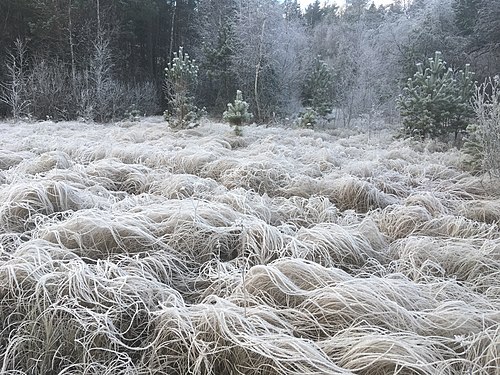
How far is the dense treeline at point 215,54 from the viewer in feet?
44.8

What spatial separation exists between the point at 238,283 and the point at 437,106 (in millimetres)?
8236

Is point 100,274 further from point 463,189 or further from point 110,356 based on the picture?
point 463,189

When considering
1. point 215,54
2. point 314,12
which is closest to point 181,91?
point 215,54

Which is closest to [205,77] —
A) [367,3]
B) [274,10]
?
[274,10]

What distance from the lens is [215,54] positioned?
17.6 m

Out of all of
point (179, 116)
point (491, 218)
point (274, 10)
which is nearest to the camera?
point (491, 218)

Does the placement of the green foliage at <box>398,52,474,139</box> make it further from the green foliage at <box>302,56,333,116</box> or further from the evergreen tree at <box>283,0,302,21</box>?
the evergreen tree at <box>283,0,302,21</box>

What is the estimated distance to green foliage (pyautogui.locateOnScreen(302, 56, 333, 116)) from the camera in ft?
50.7

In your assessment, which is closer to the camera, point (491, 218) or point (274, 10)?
point (491, 218)

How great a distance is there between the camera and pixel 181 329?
60.3 inches

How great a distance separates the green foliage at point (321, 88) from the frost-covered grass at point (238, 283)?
12204mm

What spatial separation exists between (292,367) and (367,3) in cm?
3651

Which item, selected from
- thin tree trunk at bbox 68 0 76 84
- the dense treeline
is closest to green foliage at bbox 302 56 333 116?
the dense treeline

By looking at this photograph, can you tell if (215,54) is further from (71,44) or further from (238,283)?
(238,283)
